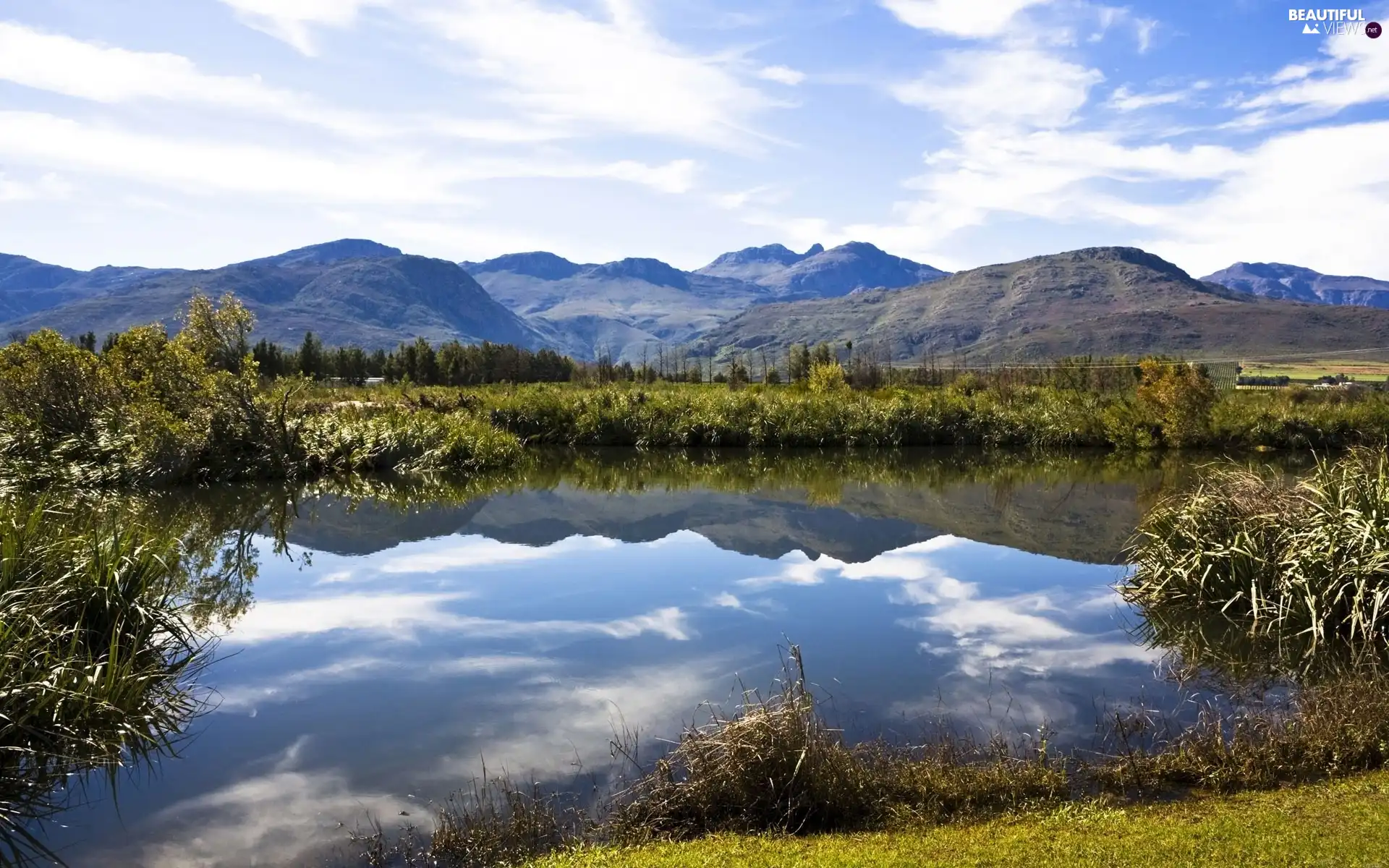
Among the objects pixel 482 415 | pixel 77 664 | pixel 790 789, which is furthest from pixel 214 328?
pixel 790 789

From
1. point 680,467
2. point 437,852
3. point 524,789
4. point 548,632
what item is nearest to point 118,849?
point 437,852

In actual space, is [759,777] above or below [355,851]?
above

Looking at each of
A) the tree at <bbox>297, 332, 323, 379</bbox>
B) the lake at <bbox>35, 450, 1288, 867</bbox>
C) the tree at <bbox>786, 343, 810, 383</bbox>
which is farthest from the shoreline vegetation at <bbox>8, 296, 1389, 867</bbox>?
the tree at <bbox>786, 343, 810, 383</bbox>

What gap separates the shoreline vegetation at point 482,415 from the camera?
21234 millimetres

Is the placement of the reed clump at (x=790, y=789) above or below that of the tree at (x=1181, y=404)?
below

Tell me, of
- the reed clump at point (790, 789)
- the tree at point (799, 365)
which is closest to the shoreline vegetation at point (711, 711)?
the reed clump at point (790, 789)

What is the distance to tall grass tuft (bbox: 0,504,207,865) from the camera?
644cm

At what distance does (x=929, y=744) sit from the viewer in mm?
7266

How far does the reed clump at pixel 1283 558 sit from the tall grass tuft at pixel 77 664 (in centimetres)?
1085

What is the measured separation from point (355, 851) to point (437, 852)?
0.59 m

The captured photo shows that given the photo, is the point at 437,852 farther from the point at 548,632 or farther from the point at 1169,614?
the point at 1169,614

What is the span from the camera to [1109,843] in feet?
17.2

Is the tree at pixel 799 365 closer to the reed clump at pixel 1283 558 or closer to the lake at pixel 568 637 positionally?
the lake at pixel 568 637

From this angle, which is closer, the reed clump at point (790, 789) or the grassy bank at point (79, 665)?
the reed clump at point (790, 789)
